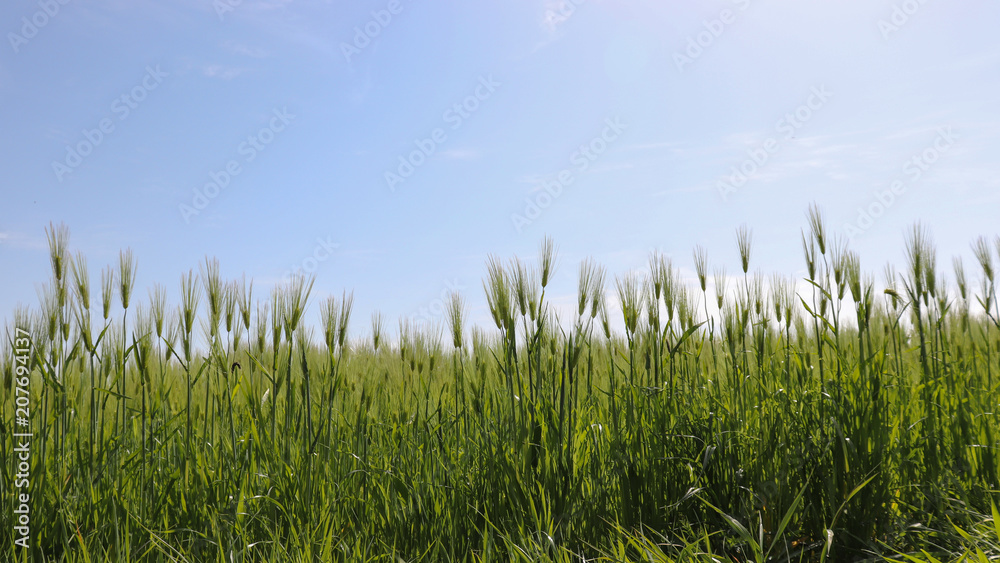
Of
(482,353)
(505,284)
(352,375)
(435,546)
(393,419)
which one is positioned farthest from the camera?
(352,375)

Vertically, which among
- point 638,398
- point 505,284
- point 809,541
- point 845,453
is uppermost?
point 505,284

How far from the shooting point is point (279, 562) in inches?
61.5

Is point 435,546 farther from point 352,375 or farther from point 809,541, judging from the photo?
point 352,375

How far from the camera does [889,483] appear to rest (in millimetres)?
1931

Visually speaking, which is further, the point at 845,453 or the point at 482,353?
the point at 482,353

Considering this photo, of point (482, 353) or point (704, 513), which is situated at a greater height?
point (482, 353)

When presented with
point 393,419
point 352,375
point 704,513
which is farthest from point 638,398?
point 352,375

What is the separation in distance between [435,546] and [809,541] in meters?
1.26

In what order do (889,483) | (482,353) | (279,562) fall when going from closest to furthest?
(279,562) < (889,483) < (482,353)

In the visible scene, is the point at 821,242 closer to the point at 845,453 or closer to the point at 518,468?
the point at 845,453

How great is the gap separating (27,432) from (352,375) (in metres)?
1.86

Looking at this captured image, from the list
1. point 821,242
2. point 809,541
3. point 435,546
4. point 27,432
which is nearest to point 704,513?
point 809,541

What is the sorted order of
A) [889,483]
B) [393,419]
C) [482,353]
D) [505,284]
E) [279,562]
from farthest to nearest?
[482,353] → [393,419] → [505,284] → [889,483] → [279,562]

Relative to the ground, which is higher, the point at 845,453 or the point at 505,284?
the point at 505,284
